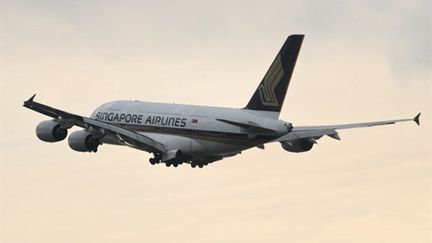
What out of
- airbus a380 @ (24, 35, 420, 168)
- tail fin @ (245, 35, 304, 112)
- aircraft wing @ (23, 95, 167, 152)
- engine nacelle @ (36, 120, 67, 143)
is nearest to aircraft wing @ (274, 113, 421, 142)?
airbus a380 @ (24, 35, 420, 168)

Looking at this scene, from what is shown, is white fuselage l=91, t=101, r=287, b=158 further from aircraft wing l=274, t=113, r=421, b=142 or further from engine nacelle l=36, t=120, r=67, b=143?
engine nacelle l=36, t=120, r=67, b=143

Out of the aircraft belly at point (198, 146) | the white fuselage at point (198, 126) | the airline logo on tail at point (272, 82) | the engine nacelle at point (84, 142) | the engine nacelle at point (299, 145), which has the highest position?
the airline logo on tail at point (272, 82)

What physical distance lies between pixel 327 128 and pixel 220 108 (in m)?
9.53

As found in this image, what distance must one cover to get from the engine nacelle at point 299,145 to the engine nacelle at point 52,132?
19.6m

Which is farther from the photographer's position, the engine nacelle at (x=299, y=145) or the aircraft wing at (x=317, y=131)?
the engine nacelle at (x=299, y=145)

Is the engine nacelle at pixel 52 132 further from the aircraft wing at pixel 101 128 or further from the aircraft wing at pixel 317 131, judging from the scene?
the aircraft wing at pixel 317 131

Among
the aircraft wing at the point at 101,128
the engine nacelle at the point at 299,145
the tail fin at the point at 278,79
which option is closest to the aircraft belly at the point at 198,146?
the aircraft wing at the point at 101,128

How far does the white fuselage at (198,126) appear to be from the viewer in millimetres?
144000

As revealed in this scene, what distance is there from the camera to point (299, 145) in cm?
15050

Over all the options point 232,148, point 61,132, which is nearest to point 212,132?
point 232,148

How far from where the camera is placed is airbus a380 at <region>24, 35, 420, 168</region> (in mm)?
143625

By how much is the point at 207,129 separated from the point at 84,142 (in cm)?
1067

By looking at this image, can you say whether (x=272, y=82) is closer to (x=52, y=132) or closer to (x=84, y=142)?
(x=84, y=142)

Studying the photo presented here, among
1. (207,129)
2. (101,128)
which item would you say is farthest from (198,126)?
(101,128)
